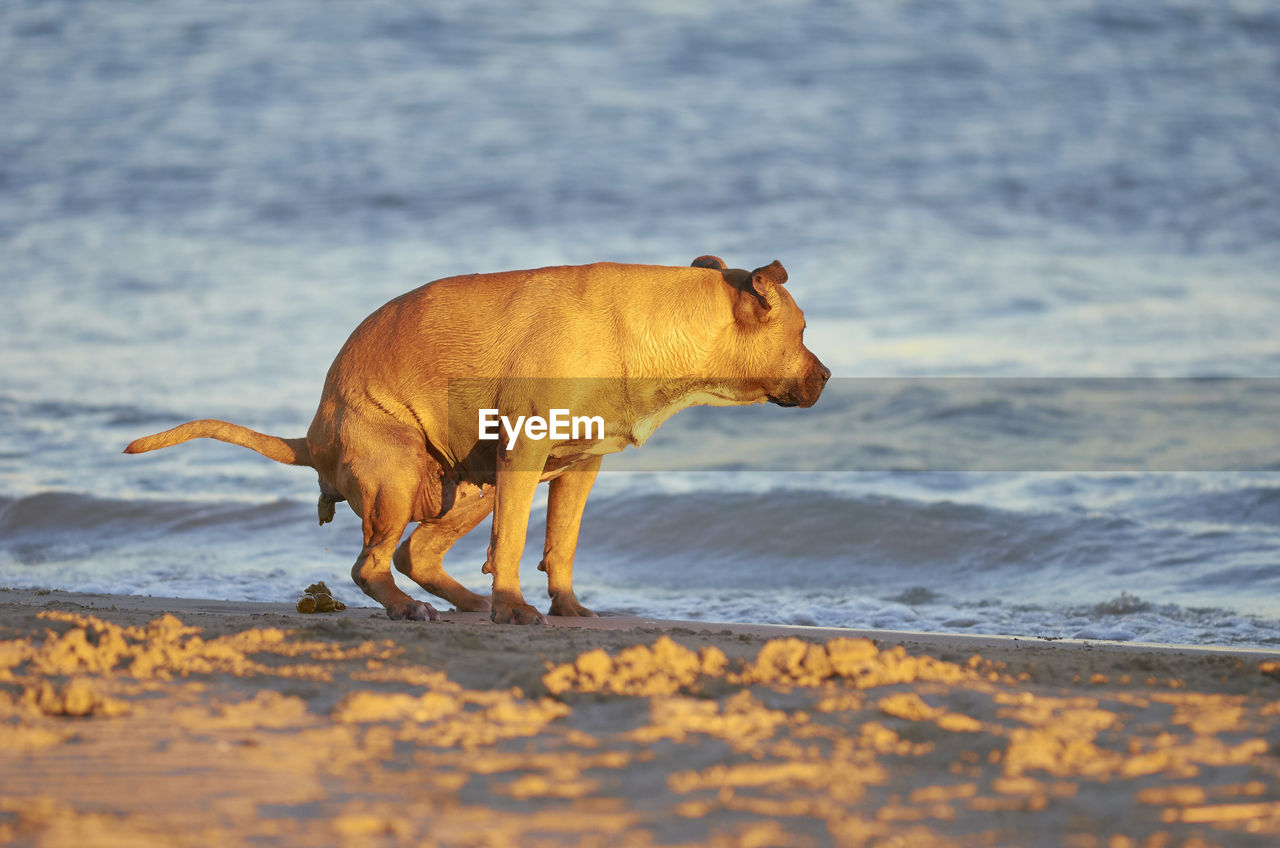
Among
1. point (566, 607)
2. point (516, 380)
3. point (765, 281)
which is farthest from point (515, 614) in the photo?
point (765, 281)

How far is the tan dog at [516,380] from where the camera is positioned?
586 centimetres

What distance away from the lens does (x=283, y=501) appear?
1151 cm

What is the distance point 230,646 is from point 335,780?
158 cm

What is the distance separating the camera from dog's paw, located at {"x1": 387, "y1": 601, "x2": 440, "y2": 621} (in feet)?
19.3

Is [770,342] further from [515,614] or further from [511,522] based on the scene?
[515,614]

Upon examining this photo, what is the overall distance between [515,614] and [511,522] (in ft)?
1.36

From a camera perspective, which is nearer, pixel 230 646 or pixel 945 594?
pixel 230 646

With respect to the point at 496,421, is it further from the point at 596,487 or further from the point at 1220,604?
the point at 596,487

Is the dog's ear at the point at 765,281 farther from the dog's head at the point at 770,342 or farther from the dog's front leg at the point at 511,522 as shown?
the dog's front leg at the point at 511,522

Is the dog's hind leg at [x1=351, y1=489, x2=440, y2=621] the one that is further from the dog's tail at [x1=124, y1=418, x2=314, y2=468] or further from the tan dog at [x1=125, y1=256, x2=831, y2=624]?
the dog's tail at [x1=124, y1=418, x2=314, y2=468]

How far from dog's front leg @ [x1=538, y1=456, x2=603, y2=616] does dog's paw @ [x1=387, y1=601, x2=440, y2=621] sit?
0.75 metres

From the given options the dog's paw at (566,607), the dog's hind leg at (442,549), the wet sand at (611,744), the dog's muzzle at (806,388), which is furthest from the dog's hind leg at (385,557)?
the dog's muzzle at (806,388)

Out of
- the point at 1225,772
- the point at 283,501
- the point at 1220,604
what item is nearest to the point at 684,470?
the point at 283,501

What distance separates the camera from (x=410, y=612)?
5.89 metres
